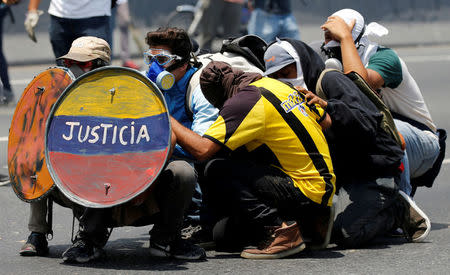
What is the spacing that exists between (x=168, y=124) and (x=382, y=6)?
11566 millimetres

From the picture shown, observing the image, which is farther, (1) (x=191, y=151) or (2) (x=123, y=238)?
(2) (x=123, y=238)

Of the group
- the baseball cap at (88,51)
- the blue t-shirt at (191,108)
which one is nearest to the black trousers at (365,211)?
the blue t-shirt at (191,108)

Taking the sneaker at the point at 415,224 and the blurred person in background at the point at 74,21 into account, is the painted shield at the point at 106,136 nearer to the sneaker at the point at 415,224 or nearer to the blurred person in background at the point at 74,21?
the sneaker at the point at 415,224

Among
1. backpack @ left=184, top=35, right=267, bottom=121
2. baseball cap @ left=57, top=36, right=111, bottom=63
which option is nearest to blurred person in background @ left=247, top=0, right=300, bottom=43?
backpack @ left=184, top=35, right=267, bottom=121

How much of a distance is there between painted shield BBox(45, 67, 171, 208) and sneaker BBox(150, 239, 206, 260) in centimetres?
47

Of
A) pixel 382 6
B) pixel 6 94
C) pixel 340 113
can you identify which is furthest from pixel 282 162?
pixel 382 6

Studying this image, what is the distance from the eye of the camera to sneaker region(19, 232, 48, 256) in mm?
5180

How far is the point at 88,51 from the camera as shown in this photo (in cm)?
533

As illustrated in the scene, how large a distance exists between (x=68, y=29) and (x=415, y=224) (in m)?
3.73

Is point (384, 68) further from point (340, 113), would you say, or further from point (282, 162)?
point (282, 162)

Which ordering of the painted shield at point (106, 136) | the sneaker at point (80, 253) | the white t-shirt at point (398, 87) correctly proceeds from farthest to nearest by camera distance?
the white t-shirt at point (398, 87), the sneaker at point (80, 253), the painted shield at point (106, 136)

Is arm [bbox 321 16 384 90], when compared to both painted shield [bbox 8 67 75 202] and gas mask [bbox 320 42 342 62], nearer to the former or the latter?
gas mask [bbox 320 42 342 62]

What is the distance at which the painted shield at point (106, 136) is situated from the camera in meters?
4.73

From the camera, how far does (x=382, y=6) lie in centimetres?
1575
